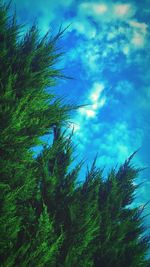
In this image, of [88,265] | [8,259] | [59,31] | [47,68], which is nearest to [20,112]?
[47,68]

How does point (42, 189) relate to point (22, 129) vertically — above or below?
below

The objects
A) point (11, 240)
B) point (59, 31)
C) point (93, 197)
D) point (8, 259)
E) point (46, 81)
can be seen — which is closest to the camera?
point (8, 259)

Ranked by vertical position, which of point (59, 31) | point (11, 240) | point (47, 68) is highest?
point (59, 31)

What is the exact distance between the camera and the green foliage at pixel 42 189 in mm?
6238

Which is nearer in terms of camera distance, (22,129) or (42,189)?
(22,129)

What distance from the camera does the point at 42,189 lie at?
8.30 m

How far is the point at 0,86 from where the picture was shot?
273 inches

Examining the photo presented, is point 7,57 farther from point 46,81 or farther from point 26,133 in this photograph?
point 26,133

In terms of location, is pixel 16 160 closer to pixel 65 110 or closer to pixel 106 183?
pixel 65 110

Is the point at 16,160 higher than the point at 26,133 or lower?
lower

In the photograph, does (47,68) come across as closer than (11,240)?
No

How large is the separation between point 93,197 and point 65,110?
347cm

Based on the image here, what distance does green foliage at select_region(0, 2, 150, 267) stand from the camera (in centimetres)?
624

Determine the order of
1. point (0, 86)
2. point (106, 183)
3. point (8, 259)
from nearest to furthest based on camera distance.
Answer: point (8, 259)
point (0, 86)
point (106, 183)
